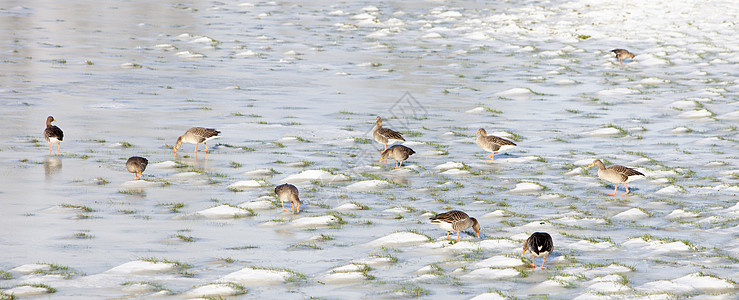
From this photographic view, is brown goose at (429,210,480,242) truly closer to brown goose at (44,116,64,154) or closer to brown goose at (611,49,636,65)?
brown goose at (44,116,64,154)

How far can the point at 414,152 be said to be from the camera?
21734 millimetres

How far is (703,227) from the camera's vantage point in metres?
16.8

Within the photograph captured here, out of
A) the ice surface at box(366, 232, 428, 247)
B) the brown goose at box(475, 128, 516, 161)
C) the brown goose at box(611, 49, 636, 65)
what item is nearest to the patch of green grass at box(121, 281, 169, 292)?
the ice surface at box(366, 232, 428, 247)

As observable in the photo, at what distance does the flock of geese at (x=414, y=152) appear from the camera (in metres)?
13.8

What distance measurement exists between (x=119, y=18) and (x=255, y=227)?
39.6 m

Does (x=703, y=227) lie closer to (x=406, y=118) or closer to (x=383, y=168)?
(x=383, y=168)

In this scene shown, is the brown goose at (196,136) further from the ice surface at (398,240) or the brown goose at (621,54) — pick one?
the brown goose at (621,54)

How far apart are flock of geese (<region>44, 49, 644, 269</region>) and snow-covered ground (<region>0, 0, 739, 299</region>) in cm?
31

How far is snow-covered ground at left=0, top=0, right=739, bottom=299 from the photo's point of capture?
1381cm

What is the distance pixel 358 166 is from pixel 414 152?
1313 mm

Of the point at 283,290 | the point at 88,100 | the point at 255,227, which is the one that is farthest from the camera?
the point at 88,100

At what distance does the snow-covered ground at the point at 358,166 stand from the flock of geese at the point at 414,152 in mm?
312

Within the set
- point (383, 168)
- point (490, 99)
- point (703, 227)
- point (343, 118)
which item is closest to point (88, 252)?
point (383, 168)

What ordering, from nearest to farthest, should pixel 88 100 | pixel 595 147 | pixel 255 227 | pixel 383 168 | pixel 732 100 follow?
pixel 255 227 → pixel 383 168 → pixel 595 147 → pixel 88 100 → pixel 732 100
